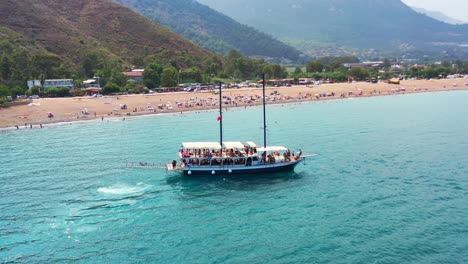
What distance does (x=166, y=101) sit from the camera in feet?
365

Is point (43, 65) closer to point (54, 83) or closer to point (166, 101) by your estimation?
point (54, 83)

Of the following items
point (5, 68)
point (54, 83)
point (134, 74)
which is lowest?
point (54, 83)

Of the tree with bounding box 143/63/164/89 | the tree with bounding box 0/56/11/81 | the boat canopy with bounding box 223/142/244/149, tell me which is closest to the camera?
the boat canopy with bounding box 223/142/244/149

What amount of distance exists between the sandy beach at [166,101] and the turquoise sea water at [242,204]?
65.4ft

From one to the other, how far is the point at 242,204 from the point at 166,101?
75804 mm

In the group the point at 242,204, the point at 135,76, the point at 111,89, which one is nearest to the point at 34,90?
the point at 111,89

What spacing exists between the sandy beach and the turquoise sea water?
19.9 m

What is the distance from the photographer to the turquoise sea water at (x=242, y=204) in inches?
1191

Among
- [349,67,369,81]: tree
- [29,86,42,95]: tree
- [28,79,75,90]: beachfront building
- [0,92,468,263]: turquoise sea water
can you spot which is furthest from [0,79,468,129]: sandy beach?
[0,92,468,263]: turquoise sea water

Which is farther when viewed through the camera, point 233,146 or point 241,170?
point 233,146

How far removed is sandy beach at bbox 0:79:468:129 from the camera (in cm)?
9050

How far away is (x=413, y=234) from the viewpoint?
3192 centimetres

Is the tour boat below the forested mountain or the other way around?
below

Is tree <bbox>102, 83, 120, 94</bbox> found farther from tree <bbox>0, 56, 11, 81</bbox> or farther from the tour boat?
the tour boat
